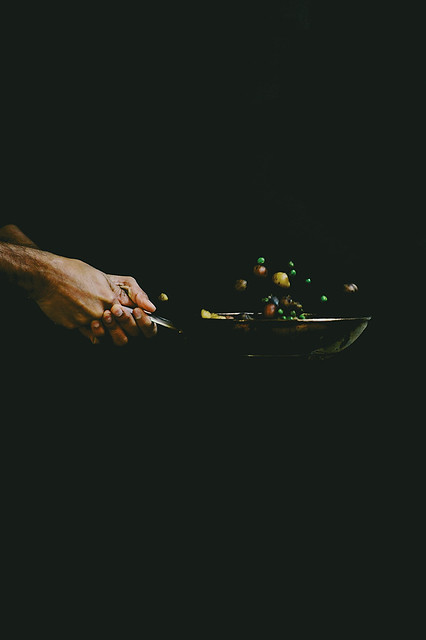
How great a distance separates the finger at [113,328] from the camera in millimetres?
879

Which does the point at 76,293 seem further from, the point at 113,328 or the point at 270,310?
the point at 270,310

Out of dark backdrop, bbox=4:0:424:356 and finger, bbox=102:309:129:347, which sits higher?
dark backdrop, bbox=4:0:424:356

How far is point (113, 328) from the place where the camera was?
0.89 m

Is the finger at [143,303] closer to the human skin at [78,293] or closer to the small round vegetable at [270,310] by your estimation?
the human skin at [78,293]

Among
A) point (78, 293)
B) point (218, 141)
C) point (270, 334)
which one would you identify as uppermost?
point (218, 141)

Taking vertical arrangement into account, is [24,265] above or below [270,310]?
above

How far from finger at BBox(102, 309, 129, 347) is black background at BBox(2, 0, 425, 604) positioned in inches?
6.4

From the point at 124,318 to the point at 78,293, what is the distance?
87 millimetres

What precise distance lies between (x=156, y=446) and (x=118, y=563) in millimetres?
230

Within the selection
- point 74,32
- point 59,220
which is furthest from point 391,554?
point 74,32

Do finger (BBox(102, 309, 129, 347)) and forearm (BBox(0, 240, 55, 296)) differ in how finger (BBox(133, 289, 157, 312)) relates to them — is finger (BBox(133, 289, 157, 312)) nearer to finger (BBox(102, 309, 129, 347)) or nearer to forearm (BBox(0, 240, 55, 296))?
finger (BBox(102, 309, 129, 347))

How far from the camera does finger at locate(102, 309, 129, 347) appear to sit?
0.88 meters

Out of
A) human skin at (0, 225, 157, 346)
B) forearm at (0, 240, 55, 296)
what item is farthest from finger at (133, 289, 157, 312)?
forearm at (0, 240, 55, 296)

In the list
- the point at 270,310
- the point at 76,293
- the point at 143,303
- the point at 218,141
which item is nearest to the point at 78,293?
the point at 76,293
